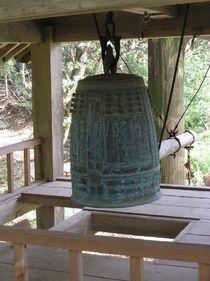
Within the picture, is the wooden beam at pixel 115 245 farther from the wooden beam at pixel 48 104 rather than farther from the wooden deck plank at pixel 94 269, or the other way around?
the wooden beam at pixel 48 104

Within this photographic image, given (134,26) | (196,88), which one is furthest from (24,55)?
(196,88)

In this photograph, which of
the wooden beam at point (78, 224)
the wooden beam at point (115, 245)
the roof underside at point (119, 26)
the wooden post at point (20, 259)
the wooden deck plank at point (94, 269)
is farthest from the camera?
the roof underside at point (119, 26)

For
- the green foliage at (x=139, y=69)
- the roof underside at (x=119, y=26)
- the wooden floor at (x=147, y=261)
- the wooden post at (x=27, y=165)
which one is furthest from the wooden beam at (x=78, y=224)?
the green foliage at (x=139, y=69)

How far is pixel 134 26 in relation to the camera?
15.3ft

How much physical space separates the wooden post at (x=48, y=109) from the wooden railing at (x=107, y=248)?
3.22 m

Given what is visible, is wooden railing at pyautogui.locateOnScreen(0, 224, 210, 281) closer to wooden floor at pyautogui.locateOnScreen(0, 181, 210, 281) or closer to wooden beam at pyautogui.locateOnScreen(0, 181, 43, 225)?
wooden floor at pyautogui.locateOnScreen(0, 181, 210, 281)

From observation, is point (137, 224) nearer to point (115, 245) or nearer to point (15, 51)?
point (115, 245)

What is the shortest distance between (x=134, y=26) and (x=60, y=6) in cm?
269

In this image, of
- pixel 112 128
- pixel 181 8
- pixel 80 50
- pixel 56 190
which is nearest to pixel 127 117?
pixel 112 128

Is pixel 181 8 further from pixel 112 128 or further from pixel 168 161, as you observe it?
pixel 112 128

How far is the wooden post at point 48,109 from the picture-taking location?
5266 mm

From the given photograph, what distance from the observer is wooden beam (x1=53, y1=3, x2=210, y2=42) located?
14.5 ft

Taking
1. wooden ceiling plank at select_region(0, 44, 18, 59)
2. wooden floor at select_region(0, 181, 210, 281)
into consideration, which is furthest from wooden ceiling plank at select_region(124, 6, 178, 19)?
wooden ceiling plank at select_region(0, 44, 18, 59)

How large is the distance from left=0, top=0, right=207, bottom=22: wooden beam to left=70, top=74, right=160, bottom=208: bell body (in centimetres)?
34
